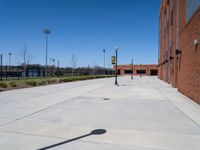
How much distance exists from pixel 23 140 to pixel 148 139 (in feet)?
10.3

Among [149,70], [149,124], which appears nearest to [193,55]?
[149,124]

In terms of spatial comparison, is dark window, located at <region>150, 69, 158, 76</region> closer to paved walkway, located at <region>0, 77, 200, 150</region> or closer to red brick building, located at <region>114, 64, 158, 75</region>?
red brick building, located at <region>114, 64, 158, 75</region>

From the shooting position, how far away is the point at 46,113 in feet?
26.2

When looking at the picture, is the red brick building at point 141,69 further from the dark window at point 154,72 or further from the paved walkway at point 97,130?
the paved walkway at point 97,130

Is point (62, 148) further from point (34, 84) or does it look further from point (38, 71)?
point (38, 71)

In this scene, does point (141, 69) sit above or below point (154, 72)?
above

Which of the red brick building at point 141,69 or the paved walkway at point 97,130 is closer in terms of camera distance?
the paved walkway at point 97,130

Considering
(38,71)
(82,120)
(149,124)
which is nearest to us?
(149,124)

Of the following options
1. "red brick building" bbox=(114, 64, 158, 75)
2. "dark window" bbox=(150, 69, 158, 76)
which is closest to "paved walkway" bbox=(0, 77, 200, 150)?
"red brick building" bbox=(114, 64, 158, 75)

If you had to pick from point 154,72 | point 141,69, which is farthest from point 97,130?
point 154,72

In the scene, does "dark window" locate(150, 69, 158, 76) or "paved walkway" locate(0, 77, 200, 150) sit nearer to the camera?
"paved walkway" locate(0, 77, 200, 150)

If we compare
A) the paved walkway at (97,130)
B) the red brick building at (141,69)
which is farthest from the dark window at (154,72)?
the paved walkway at (97,130)

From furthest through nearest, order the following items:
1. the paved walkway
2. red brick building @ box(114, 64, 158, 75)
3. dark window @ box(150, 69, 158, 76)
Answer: red brick building @ box(114, 64, 158, 75) → dark window @ box(150, 69, 158, 76) → the paved walkway

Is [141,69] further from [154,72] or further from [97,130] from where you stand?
[97,130]
